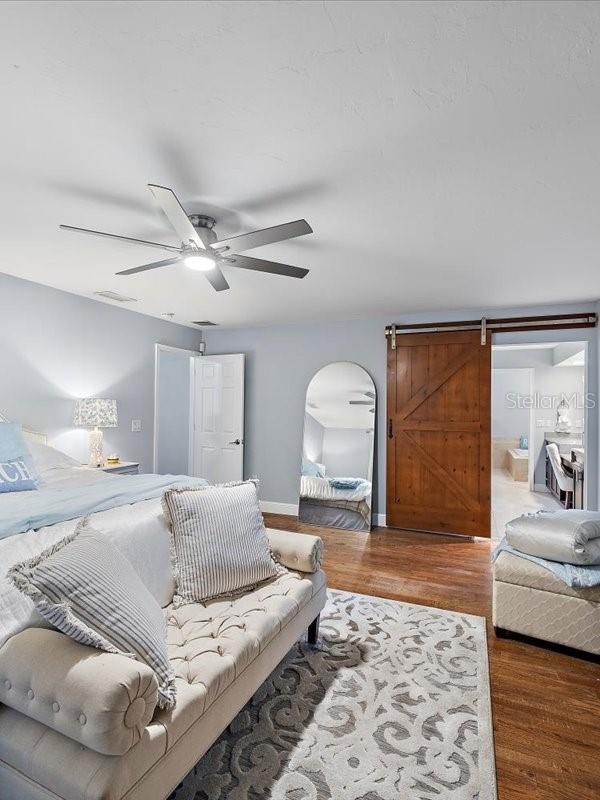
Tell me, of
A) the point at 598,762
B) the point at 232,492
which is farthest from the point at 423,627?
the point at 232,492

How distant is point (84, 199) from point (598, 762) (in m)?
3.37

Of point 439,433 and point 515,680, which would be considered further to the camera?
point 439,433

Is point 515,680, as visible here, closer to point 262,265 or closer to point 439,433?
point 262,265

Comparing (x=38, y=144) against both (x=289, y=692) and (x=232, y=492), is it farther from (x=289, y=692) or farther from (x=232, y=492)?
(x=289, y=692)

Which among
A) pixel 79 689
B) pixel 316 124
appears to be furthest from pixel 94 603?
pixel 316 124

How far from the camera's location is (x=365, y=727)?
1.79 m

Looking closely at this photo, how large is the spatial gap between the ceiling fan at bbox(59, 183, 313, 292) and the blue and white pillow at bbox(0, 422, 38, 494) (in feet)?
4.69

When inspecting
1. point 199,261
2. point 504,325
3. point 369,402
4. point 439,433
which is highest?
point 504,325

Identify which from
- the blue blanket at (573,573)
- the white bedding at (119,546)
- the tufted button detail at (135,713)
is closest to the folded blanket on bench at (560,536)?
the blue blanket at (573,573)

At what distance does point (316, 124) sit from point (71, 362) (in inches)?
133

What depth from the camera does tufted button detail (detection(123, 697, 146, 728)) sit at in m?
1.07

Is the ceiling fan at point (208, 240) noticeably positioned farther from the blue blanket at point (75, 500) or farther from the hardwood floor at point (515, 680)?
the hardwood floor at point (515, 680)

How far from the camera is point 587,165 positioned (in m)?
1.83

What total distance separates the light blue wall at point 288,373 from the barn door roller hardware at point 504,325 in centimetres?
11
